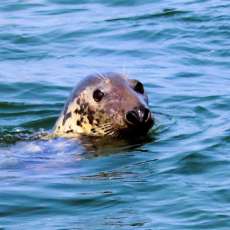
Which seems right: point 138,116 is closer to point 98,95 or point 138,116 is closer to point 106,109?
point 106,109

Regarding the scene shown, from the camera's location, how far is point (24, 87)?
42.2 ft

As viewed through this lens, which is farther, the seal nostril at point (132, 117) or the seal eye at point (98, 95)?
the seal eye at point (98, 95)

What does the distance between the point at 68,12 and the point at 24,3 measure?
1157 millimetres

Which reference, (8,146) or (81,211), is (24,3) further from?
(81,211)

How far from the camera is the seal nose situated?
9523 millimetres

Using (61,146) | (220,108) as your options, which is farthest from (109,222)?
(220,108)

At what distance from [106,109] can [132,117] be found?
12.6 inches

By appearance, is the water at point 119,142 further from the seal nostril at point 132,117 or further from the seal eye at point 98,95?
the seal eye at point 98,95

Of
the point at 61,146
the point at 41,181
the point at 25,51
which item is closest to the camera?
the point at 41,181

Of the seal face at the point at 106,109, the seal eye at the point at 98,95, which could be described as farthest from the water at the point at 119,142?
the seal eye at the point at 98,95

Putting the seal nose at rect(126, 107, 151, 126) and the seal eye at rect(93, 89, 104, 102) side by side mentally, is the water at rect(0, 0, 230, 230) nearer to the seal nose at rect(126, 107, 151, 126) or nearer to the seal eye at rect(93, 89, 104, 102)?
the seal nose at rect(126, 107, 151, 126)

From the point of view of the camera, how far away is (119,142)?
9.76 metres

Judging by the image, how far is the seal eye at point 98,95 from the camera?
32.2ft

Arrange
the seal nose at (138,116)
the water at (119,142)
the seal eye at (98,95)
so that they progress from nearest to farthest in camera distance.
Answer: the water at (119,142), the seal nose at (138,116), the seal eye at (98,95)
